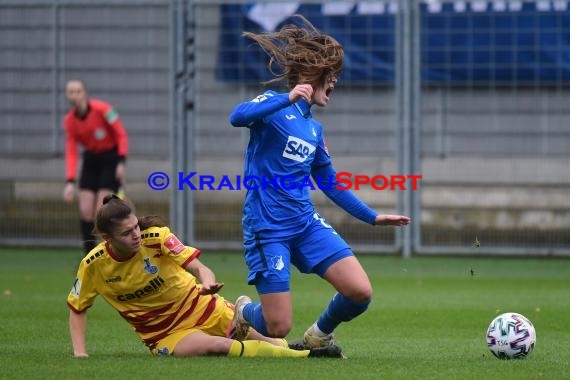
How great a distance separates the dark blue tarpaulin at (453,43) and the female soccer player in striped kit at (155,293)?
10.1 metres

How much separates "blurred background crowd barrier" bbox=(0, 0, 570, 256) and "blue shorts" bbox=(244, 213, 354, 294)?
985 cm

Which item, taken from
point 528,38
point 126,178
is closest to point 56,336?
point 126,178

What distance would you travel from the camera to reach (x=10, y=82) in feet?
62.0

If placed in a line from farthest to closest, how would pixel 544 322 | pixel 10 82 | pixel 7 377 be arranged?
pixel 10 82 < pixel 544 322 < pixel 7 377

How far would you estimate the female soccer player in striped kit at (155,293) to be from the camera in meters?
7.87

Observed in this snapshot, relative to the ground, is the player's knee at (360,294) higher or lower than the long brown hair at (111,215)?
lower

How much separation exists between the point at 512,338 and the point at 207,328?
1899 mm

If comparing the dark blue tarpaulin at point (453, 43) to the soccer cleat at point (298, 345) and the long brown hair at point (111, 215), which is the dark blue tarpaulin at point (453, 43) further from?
the long brown hair at point (111, 215)

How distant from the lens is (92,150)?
15328mm

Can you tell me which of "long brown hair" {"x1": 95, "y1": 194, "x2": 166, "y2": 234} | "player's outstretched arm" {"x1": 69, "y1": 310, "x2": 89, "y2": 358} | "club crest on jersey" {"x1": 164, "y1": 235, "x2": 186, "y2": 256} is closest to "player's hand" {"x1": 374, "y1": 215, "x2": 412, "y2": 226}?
"club crest on jersey" {"x1": 164, "y1": 235, "x2": 186, "y2": 256}

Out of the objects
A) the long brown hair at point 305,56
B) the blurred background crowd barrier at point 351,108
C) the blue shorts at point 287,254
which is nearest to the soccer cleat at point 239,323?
the blue shorts at point 287,254

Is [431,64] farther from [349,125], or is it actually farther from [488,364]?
[488,364]

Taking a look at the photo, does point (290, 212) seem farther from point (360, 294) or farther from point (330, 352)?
point (330, 352)

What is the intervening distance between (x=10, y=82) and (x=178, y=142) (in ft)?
8.80
